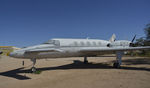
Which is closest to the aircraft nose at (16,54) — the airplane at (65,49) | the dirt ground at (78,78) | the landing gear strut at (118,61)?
the airplane at (65,49)

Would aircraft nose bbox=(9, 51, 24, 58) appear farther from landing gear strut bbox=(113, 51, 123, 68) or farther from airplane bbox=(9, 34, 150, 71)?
landing gear strut bbox=(113, 51, 123, 68)

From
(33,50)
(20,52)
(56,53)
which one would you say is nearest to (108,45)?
(56,53)

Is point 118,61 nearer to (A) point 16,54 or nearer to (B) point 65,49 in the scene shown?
(B) point 65,49

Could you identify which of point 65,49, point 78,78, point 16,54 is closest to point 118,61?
point 65,49

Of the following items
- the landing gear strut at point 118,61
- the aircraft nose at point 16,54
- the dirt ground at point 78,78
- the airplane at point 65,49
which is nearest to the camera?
the dirt ground at point 78,78

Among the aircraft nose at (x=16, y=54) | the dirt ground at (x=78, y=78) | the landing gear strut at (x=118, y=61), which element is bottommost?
the dirt ground at (x=78, y=78)

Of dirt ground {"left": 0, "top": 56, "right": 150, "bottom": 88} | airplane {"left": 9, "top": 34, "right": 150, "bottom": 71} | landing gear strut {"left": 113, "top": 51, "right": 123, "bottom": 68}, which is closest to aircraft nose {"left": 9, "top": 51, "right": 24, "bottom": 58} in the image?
airplane {"left": 9, "top": 34, "right": 150, "bottom": 71}

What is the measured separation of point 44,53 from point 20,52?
2141mm

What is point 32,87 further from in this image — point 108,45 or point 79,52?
point 108,45

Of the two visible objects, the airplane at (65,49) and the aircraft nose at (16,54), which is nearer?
the aircraft nose at (16,54)

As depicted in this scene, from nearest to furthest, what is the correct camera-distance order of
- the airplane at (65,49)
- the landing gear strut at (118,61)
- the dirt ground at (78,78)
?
the dirt ground at (78,78) → the airplane at (65,49) → the landing gear strut at (118,61)

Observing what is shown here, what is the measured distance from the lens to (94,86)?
6.56 m

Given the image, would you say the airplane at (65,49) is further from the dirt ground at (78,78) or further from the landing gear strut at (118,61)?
the dirt ground at (78,78)

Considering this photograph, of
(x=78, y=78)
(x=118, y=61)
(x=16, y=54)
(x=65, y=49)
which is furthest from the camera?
(x=118, y=61)
